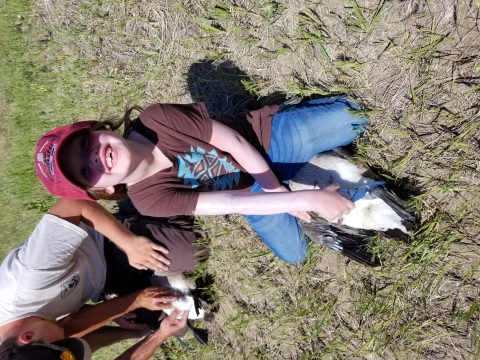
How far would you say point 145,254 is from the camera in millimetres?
2490

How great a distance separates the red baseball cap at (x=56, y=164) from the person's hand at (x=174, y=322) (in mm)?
1095

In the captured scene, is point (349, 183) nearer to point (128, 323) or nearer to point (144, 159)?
point (144, 159)

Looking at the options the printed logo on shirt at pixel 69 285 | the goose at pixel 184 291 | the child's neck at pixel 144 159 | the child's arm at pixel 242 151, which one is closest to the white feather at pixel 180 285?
the goose at pixel 184 291

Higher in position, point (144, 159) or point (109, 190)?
point (144, 159)

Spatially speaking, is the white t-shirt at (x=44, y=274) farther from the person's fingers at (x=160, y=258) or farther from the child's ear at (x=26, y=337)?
the person's fingers at (x=160, y=258)

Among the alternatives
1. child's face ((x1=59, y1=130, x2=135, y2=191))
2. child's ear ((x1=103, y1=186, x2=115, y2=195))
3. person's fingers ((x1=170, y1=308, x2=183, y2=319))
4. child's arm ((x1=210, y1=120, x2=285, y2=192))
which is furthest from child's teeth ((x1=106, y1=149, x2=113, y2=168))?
person's fingers ((x1=170, y1=308, x2=183, y2=319))

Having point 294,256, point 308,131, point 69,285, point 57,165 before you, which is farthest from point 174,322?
point 308,131

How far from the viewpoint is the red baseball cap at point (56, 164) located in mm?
1799

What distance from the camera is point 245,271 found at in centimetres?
275

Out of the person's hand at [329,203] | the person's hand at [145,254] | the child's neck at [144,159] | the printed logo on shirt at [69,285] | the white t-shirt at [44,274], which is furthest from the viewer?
the person's hand at [145,254]

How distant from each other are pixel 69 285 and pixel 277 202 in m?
1.25

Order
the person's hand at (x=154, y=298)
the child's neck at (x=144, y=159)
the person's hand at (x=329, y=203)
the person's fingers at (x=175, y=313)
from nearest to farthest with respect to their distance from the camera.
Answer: the person's hand at (x=329, y=203) → the child's neck at (x=144, y=159) → the person's hand at (x=154, y=298) → the person's fingers at (x=175, y=313)

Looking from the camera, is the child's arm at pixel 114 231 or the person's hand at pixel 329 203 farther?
the child's arm at pixel 114 231

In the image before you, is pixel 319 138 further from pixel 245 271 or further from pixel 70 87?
pixel 70 87
